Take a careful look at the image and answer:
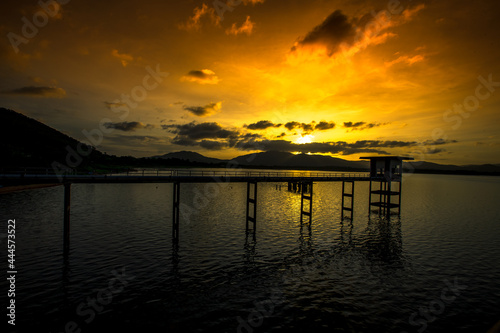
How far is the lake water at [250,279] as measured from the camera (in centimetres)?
1508

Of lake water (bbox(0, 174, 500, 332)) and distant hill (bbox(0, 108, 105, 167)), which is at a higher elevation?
distant hill (bbox(0, 108, 105, 167))

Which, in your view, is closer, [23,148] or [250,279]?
[250,279]

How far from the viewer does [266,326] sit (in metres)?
14.7

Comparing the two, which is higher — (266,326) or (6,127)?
(6,127)

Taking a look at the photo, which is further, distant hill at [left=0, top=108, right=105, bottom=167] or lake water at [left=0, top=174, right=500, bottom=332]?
distant hill at [left=0, top=108, right=105, bottom=167]

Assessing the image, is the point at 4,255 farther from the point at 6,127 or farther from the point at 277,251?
the point at 6,127

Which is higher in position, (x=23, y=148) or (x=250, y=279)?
(x=23, y=148)

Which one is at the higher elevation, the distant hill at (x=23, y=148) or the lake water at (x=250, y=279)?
the distant hill at (x=23, y=148)

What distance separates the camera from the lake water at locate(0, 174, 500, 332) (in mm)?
15078

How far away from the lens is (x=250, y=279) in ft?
66.7

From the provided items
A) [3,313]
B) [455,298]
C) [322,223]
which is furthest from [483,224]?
[3,313]

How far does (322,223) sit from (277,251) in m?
16.9

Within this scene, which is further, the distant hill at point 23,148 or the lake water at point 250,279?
the distant hill at point 23,148

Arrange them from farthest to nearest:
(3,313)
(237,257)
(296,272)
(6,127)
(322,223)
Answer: (6,127) < (322,223) < (237,257) < (296,272) < (3,313)
